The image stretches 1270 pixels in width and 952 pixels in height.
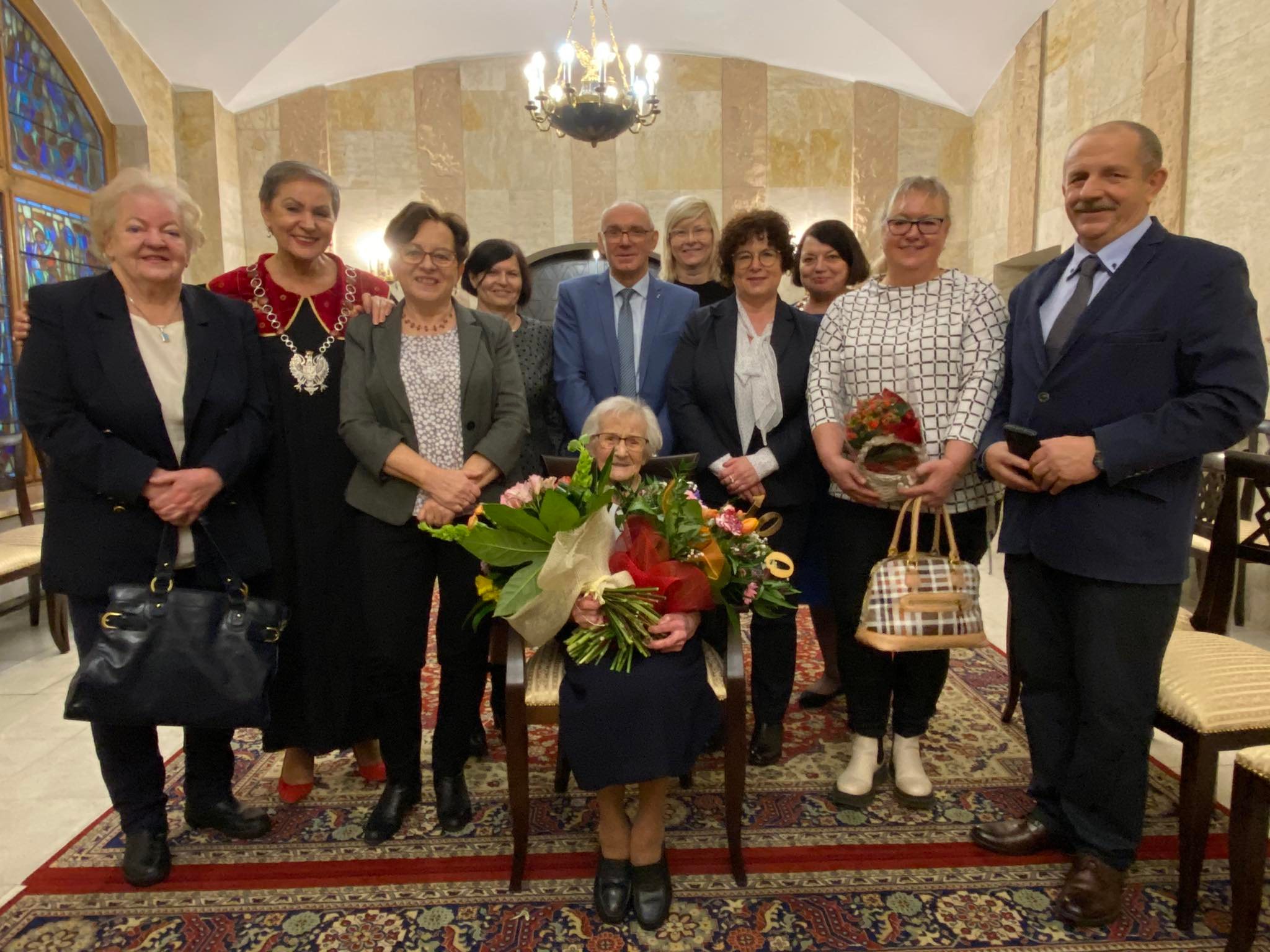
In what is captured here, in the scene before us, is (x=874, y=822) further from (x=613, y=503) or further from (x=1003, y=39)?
(x=1003, y=39)

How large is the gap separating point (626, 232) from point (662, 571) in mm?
1421

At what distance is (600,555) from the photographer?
2049 mm

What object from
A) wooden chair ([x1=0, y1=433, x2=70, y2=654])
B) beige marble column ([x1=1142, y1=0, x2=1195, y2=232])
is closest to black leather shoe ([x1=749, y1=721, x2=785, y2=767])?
wooden chair ([x1=0, y1=433, x2=70, y2=654])

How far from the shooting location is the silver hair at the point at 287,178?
234 centimetres

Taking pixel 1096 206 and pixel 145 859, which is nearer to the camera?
pixel 1096 206

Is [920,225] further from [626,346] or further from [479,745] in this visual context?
[479,745]

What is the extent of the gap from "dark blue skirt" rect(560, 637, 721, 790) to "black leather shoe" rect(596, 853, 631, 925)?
0.29 m

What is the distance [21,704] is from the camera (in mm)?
3584

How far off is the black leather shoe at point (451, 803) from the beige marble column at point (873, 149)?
781 centimetres

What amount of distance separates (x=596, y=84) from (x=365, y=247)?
12.4ft

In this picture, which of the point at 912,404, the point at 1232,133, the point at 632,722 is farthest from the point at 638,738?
the point at 1232,133

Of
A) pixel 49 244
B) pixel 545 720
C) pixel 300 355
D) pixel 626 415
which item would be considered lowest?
pixel 545 720

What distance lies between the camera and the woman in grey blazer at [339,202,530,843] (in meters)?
2.35

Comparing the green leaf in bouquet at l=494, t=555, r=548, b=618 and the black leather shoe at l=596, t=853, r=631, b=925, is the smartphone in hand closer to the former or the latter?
the green leaf in bouquet at l=494, t=555, r=548, b=618
